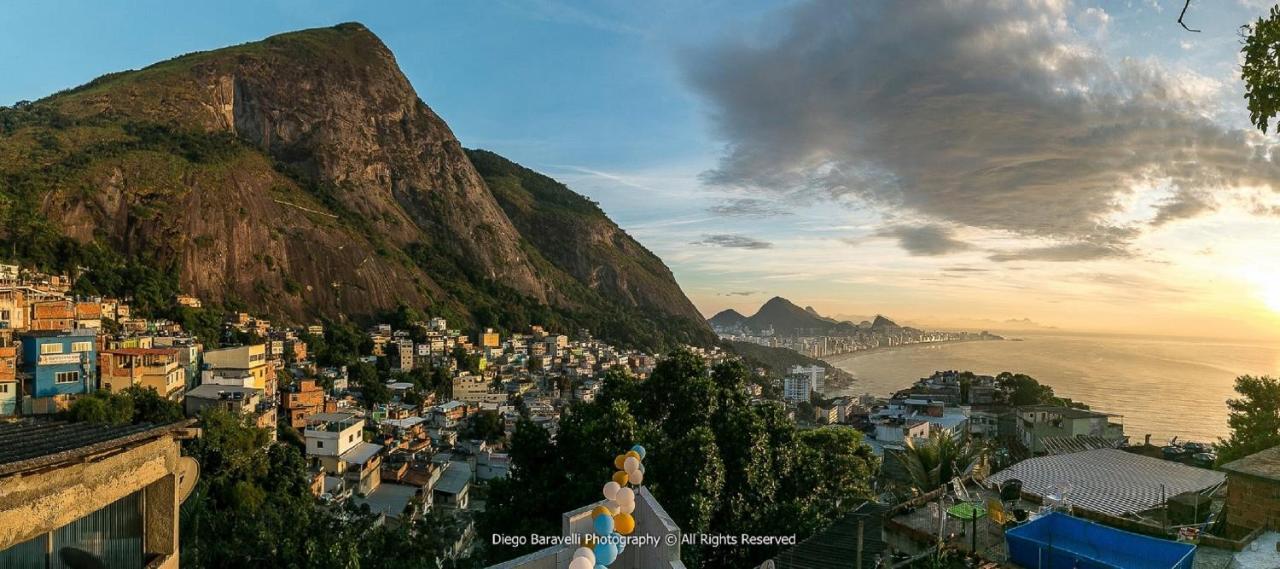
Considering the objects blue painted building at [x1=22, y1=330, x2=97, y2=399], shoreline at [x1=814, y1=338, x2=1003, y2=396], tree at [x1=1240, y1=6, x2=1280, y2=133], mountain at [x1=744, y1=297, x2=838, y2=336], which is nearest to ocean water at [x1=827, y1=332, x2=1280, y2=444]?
shoreline at [x1=814, y1=338, x2=1003, y2=396]

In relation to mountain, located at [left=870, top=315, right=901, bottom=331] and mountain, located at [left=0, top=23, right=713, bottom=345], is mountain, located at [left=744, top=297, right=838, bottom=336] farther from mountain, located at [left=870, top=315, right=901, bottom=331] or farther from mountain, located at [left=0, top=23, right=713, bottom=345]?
mountain, located at [left=0, top=23, right=713, bottom=345]

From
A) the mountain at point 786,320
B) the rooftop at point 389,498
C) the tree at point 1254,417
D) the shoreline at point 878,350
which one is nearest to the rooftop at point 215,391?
the rooftop at point 389,498

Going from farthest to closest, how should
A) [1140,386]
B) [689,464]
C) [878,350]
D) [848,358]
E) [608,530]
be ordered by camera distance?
1. [878,350]
2. [848,358]
3. [1140,386]
4. [689,464]
5. [608,530]

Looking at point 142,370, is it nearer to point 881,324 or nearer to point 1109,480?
point 1109,480

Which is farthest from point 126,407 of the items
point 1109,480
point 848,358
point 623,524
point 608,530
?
point 848,358

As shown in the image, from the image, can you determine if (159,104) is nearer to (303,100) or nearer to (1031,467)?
(303,100)

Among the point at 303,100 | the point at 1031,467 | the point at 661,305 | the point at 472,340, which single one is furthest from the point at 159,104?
the point at 1031,467

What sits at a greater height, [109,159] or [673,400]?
[109,159]
